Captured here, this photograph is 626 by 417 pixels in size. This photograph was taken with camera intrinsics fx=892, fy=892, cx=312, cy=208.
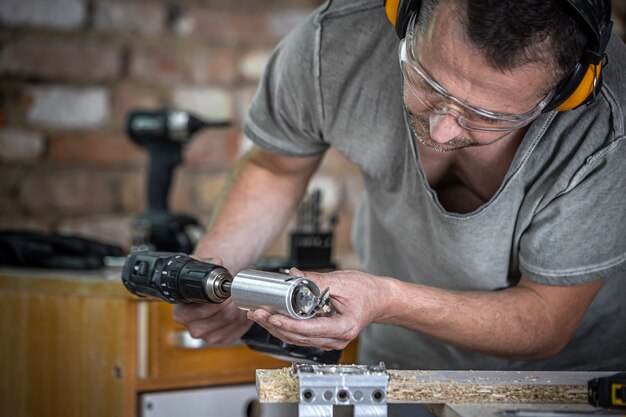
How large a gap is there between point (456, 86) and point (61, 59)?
143 cm

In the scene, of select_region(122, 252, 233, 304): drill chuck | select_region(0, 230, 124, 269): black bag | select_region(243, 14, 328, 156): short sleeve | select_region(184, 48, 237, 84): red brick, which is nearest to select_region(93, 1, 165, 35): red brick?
select_region(184, 48, 237, 84): red brick

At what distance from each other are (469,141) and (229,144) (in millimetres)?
1272

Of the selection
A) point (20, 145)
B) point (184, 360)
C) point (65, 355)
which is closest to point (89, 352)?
point (65, 355)

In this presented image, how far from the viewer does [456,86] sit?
1.01 metres

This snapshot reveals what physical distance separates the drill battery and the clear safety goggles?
31cm

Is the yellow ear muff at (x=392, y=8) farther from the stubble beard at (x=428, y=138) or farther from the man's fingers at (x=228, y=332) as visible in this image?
the man's fingers at (x=228, y=332)

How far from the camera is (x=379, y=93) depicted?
1315 mm

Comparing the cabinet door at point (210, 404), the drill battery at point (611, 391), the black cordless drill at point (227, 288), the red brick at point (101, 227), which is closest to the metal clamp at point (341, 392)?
the black cordless drill at point (227, 288)

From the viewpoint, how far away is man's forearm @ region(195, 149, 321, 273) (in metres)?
1.44

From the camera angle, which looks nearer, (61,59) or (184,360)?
(184,360)

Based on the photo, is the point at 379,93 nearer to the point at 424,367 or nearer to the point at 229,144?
the point at 424,367

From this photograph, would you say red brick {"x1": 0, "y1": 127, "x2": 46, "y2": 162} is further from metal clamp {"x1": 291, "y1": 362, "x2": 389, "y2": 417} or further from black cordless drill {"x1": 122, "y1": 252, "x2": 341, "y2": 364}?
metal clamp {"x1": 291, "y1": 362, "x2": 389, "y2": 417}

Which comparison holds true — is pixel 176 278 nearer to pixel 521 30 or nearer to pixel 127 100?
pixel 521 30

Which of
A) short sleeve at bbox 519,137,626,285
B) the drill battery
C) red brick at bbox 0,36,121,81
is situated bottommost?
the drill battery
